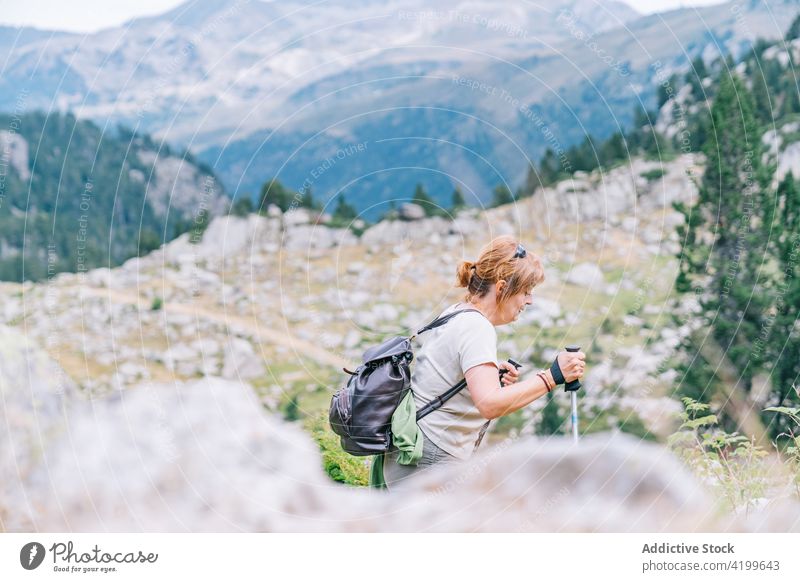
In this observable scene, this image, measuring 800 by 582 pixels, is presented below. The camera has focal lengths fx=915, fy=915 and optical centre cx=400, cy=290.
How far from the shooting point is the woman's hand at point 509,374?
3188mm

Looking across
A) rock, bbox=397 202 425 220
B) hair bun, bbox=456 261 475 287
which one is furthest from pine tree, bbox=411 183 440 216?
hair bun, bbox=456 261 475 287

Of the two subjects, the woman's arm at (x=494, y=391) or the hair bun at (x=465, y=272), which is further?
the hair bun at (x=465, y=272)

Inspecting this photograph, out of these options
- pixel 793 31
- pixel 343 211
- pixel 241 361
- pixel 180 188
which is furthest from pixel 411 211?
pixel 793 31

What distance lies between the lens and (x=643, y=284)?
14.3m

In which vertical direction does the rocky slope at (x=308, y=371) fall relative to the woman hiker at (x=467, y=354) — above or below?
below

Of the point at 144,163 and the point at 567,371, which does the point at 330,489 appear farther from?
the point at 144,163

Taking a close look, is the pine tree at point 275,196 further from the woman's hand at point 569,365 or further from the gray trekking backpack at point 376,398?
the woman's hand at point 569,365

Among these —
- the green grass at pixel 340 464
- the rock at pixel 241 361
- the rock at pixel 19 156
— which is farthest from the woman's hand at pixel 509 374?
the rock at pixel 241 361

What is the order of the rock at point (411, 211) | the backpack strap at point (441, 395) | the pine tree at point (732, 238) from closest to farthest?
1. the backpack strap at point (441, 395)
2. the pine tree at point (732, 238)
3. the rock at point (411, 211)

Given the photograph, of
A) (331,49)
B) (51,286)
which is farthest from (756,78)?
(51,286)

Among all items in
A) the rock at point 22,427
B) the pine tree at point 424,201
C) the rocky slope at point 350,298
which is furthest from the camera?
the pine tree at point 424,201

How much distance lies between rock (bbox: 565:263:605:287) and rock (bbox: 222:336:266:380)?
4.78 metres

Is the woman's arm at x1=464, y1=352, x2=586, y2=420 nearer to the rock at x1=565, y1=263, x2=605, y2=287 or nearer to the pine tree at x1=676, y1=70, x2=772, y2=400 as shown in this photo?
the pine tree at x1=676, y1=70, x2=772, y2=400

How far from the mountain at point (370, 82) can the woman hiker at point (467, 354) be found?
4.58 m
